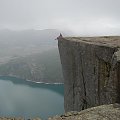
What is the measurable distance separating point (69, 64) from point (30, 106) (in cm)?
6965

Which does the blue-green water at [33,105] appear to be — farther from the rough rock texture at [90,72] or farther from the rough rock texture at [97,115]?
→ the rough rock texture at [97,115]

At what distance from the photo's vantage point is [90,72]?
115ft

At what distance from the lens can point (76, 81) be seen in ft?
137

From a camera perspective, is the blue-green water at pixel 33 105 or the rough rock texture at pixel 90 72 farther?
the blue-green water at pixel 33 105

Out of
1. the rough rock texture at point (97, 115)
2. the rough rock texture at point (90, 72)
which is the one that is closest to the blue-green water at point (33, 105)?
the rough rock texture at point (90, 72)

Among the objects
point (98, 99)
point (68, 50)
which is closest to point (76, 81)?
point (68, 50)

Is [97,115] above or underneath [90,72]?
underneath

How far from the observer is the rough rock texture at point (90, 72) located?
87.4 feet

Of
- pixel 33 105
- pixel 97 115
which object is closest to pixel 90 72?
pixel 97 115

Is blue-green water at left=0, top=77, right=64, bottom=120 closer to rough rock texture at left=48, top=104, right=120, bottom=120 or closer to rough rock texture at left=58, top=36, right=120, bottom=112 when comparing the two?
rough rock texture at left=58, top=36, right=120, bottom=112

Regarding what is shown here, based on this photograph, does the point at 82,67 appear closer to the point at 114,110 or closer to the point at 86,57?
the point at 86,57

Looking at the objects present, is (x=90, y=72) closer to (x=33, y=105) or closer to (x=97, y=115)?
(x=97, y=115)

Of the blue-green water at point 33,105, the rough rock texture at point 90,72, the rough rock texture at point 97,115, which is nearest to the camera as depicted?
the rough rock texture at point 97,115

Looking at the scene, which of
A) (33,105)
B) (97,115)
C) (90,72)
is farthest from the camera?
(33,105)
